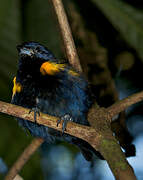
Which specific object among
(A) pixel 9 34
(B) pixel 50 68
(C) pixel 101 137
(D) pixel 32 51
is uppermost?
(A) pixel 9 34

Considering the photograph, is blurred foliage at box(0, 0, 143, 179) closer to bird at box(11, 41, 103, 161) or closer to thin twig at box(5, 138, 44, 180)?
bird at box(11, 41, 103, 161)

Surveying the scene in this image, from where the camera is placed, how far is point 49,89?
2723mm

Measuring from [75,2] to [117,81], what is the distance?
1.02m

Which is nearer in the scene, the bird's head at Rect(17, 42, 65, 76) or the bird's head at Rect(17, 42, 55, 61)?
the bird's head at Rect(17, 42, 65, 76)

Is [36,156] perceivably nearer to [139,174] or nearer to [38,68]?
[38,68]

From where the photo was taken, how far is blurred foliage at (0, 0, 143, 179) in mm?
2928

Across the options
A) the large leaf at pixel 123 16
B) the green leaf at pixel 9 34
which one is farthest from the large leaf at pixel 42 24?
the large leaf at pixel 123 16

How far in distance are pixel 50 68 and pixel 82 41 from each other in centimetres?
54

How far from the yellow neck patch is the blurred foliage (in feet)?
0.77

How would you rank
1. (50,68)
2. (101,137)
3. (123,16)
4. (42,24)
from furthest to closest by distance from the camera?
→ (42,24)
(123,16)
(50,68)
(101,137)

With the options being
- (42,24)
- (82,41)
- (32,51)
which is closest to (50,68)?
(32,51)

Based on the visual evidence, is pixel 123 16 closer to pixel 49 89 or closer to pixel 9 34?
pixel 49 89

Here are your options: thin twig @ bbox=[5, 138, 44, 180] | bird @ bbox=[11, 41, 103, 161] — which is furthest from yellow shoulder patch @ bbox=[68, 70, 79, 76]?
thin twig @ bbox=[5, 138, 44, 180]

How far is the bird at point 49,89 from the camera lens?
270cm
